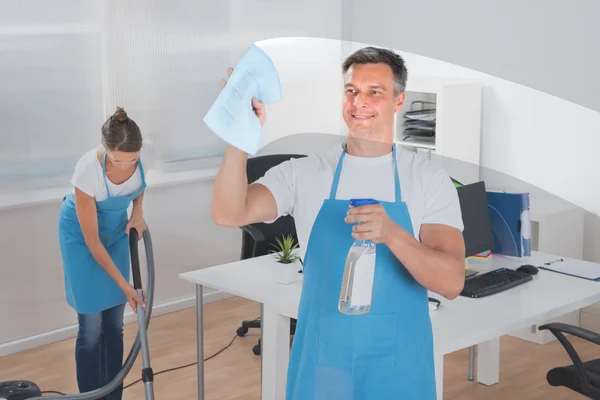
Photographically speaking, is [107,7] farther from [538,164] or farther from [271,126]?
[538,164]

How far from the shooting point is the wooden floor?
3.92 meters

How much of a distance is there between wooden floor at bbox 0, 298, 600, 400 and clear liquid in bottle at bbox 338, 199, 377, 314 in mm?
2121

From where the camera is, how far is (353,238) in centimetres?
197

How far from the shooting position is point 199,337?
11.4ft

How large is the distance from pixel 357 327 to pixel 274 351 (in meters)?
1.20

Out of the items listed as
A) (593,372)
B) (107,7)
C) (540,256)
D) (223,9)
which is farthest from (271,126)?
(593,372)

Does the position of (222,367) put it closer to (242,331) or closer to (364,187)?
(242,331)

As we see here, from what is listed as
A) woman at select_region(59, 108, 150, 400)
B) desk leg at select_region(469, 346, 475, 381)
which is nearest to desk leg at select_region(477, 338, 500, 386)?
desk leg at select_region(469, 346, 475, 381)

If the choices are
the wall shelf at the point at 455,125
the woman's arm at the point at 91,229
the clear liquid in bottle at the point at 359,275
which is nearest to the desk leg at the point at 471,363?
the wall shelf at the point at 455,125

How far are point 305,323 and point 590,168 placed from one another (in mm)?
3210

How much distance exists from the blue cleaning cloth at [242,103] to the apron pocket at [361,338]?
513 millimetres

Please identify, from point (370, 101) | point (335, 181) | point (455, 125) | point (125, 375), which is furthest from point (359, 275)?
point (455, 125)

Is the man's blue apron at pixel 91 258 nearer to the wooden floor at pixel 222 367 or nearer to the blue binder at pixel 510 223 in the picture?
the wooden floor at pixel 222 367

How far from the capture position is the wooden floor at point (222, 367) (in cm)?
392
